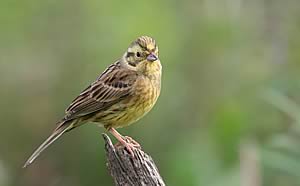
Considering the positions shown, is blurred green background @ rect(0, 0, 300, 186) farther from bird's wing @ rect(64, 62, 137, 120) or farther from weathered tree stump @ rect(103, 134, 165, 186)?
weathered tree stump @ rect(103, 134, 165, 186)

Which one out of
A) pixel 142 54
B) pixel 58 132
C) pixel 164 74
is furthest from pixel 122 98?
pixel 164 74

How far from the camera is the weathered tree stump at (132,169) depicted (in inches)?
206

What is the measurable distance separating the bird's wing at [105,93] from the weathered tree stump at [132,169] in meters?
1.25

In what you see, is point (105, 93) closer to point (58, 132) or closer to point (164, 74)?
point (58, 132)

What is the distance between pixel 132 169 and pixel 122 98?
158 cm

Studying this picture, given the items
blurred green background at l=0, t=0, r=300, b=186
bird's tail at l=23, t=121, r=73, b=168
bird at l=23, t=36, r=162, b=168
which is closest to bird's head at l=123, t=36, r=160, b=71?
bird at l=23, t=36, r=162, b=168

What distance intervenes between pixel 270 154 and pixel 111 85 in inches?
39.9

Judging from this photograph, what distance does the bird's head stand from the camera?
666cm

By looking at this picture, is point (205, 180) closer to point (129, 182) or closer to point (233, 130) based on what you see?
point (233, 130)

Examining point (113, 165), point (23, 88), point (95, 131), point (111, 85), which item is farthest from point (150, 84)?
point (23, 88)

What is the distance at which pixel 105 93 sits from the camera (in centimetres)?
691

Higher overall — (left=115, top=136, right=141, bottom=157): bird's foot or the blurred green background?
the blurred green background

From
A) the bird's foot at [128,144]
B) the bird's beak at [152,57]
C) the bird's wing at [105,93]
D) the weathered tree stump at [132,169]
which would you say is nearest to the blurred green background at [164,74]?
the bird's wing at [105,93]

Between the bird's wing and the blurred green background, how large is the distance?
3.42 feet
